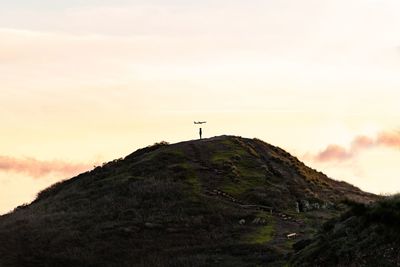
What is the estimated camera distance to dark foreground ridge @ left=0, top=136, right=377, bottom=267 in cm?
4600

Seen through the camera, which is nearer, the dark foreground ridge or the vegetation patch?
the dark foreground ridge

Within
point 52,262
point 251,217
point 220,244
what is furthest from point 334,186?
point 52,262

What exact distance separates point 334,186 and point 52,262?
51.3 metres

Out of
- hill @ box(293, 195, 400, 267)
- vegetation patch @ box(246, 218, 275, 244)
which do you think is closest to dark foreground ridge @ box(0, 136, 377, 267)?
vegetation patch @ box(246, 218, 275, 244)

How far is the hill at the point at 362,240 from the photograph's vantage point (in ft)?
77.7

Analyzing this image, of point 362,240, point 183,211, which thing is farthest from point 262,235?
point 362,240

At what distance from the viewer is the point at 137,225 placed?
56.2m

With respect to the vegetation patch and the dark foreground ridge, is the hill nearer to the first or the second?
the dark foreground ridge

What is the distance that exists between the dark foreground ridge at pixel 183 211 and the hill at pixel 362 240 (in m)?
3.19

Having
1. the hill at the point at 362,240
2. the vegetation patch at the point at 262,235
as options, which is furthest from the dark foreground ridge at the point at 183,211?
the hill at the point at 362,240

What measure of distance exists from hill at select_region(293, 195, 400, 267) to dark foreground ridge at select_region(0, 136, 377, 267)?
126 inches

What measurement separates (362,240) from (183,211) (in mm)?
35264

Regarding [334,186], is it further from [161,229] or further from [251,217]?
[161,229]

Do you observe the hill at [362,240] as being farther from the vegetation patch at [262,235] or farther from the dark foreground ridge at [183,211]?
the vegetation patch at [262,235]
